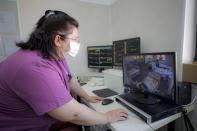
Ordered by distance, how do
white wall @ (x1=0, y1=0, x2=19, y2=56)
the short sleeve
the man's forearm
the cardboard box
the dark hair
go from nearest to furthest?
the short sleeve, the dark hair, the cardboard box, the man's forearm, white wall @ (x1=0, y1=0, x2=19, y2=56)

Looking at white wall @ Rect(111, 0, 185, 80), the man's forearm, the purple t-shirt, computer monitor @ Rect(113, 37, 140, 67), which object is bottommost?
the man's forearm

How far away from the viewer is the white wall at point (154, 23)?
100 cm

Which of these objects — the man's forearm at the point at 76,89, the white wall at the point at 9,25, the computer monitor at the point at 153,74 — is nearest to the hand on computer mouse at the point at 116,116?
the computer monitor at the point at 153,74

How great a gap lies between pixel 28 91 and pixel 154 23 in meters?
1.36

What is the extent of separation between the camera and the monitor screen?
67.8 inches

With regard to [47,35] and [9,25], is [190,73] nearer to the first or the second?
[47,35]

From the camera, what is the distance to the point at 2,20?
158 cm

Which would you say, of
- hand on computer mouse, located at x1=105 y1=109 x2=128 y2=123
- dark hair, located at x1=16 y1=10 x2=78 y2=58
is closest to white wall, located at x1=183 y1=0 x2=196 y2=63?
hand on computer mouse, located at x1=105 y1=109 x2=128 y2=123

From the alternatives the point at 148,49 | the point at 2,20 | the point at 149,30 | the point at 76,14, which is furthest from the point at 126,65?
the point at 2,20

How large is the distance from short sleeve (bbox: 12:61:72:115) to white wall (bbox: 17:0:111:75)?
55.6 inches

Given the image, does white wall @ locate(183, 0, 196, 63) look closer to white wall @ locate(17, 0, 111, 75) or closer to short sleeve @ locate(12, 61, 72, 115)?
short sleeve @ locate(12, 61, 72, 115)

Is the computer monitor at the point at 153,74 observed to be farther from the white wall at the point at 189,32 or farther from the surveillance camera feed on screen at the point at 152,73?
the white wall at the point at 189,32

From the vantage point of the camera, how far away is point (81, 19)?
76.1 inches

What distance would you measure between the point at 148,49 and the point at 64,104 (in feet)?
3.88
